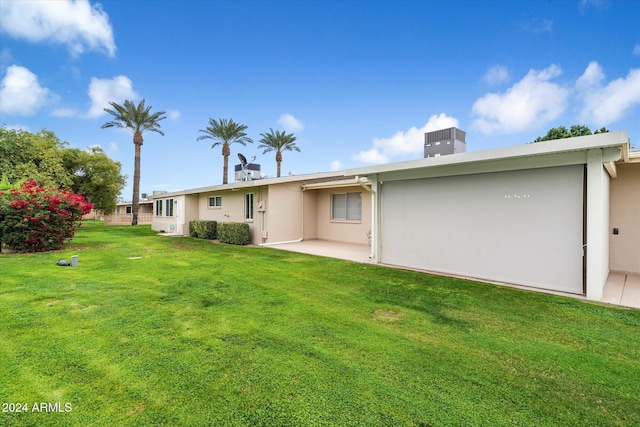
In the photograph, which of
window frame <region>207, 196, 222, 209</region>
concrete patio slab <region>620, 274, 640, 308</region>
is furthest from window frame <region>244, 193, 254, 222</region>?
concrete patio slab <region>620, 274, 640, 308</region>

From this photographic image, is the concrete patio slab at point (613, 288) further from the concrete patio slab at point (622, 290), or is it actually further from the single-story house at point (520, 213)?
the single-story house at point (520, 213)

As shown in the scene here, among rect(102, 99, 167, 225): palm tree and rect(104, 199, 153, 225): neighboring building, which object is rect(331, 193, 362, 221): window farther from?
rect(104, 199, 153, 225): neighboring building

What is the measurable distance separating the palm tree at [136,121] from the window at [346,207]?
1984 cm

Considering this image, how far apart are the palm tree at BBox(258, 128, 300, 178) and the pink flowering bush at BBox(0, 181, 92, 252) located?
18305mm

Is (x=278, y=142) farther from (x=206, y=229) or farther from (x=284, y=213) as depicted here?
(x=284, y=213)

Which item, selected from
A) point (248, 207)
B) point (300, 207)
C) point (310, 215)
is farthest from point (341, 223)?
point (248, 207)

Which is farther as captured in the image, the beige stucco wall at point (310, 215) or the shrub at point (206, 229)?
the shrub at point (206, 229)

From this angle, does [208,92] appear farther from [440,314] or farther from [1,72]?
[440,314]

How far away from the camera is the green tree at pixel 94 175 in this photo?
25.2 m

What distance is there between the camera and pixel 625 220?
24.4 feet

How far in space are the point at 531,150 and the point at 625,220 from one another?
426cm

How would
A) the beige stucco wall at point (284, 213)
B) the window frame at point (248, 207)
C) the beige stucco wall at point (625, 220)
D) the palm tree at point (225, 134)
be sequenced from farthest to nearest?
the palm tree at point (225, 134) → the window frame at point (248, 207) → the beige stucco wall at point (284, 213) → the beige stucco wall at point (625, 220)

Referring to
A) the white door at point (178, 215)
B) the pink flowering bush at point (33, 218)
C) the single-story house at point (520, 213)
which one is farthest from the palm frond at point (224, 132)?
the single-story house at point (520, 213)

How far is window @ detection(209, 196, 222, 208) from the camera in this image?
17.6 meters
